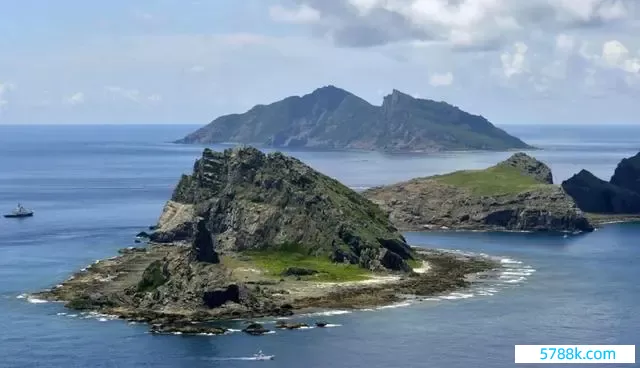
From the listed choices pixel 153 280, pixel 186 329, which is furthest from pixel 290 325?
pixel 153 280

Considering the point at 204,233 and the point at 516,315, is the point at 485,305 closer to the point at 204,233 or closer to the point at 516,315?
the point at 516,315

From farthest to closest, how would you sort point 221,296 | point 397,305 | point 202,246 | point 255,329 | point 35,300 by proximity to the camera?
point 35,300 → point 202,246 → point 397,305 → point 221,296 → point 255,329

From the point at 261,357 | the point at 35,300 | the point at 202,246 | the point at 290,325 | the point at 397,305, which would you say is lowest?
the point at 261,357

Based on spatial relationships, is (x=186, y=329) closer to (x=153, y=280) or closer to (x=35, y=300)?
(x=153, y=280)

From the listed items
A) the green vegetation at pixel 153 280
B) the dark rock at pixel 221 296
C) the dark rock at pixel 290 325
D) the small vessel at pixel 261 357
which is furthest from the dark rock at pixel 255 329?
the green vegetation at pixel 153 280

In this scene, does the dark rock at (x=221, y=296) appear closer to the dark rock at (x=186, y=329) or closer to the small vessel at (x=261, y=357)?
the dark rock at (x=186, y=329)

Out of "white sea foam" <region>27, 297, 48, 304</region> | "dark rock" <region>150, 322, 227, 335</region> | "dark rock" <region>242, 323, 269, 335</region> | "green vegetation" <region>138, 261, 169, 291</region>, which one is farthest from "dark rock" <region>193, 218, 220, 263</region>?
"white sea foam" <region>27, 297, 48, 304</region>

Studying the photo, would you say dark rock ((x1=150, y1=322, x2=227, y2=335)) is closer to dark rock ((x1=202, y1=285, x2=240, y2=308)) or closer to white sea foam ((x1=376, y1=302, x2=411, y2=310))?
dark rock ((x1=202, y1=285, x2=240, y2=308))
